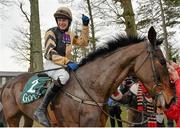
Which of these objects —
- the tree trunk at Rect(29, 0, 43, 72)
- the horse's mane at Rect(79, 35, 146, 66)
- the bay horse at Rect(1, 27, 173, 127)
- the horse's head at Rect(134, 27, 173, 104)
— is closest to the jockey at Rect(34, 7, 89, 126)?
the bay horse at Rect(1, 27, 173, 127)

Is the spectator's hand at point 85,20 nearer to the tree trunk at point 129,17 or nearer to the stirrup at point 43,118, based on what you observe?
the stirrup at point 43,118

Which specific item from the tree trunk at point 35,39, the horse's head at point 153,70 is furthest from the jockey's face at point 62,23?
the tree trunk at point 35,39

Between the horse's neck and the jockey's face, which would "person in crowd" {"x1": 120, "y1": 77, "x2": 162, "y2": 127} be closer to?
the jockey's face

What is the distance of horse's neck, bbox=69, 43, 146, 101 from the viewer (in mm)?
5453

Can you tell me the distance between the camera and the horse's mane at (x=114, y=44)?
5.65 meters

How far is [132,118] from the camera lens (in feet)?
30.5

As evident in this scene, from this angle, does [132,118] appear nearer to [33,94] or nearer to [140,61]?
[33,94]

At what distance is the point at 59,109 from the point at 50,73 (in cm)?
71

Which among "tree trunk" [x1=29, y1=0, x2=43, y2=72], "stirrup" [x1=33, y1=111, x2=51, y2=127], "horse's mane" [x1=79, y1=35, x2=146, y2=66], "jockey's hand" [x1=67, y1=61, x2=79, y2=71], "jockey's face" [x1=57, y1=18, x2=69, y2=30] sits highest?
"tree trunk" [x1=29, y1=0, x2=43, y2=72]

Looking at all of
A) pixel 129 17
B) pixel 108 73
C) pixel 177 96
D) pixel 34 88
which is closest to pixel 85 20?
pixel 108 73

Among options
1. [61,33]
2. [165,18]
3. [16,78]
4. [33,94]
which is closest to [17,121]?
[16,78]

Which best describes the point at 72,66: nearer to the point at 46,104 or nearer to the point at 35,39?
the point at 46,104

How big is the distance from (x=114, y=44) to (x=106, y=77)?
0.55 metres

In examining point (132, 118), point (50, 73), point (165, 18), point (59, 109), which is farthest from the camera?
point (165, 18)
